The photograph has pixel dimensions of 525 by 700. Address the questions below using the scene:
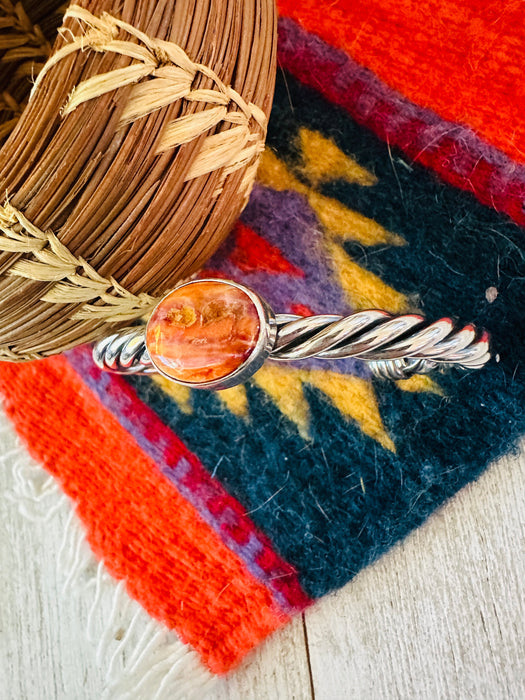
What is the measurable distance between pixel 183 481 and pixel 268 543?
0.06 meters

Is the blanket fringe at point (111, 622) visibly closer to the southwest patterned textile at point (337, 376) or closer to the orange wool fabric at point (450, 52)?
the southwest patterned textile at point (337, 376)

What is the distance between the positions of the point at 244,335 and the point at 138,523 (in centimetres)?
20

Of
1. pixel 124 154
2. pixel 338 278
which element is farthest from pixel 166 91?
pixel 338 278

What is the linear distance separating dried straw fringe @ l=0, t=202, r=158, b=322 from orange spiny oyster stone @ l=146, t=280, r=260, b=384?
1.6 inches

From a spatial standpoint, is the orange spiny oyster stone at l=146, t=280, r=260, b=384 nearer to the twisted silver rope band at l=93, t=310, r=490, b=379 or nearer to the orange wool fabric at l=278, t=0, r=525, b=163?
the twisted silver rope band at l=93, t=310, r=490, b=379

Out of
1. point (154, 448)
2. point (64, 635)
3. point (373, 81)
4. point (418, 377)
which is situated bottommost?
point (64, 635)

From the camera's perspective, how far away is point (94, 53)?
23cm

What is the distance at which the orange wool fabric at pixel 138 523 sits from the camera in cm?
36

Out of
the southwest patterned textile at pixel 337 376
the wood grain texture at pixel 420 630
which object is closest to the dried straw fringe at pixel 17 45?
the southwest patterned textile at pixel 337 376

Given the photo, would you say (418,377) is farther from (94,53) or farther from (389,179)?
(94,53)

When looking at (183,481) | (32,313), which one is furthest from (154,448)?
(32,313)

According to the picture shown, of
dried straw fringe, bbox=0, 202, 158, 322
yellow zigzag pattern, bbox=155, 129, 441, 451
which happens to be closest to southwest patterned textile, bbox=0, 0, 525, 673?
yellow zigzag pattern, bbox=155, 129, 441, 451

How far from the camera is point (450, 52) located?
0.35 metres

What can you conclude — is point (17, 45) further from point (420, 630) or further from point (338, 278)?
point (420, 630)
